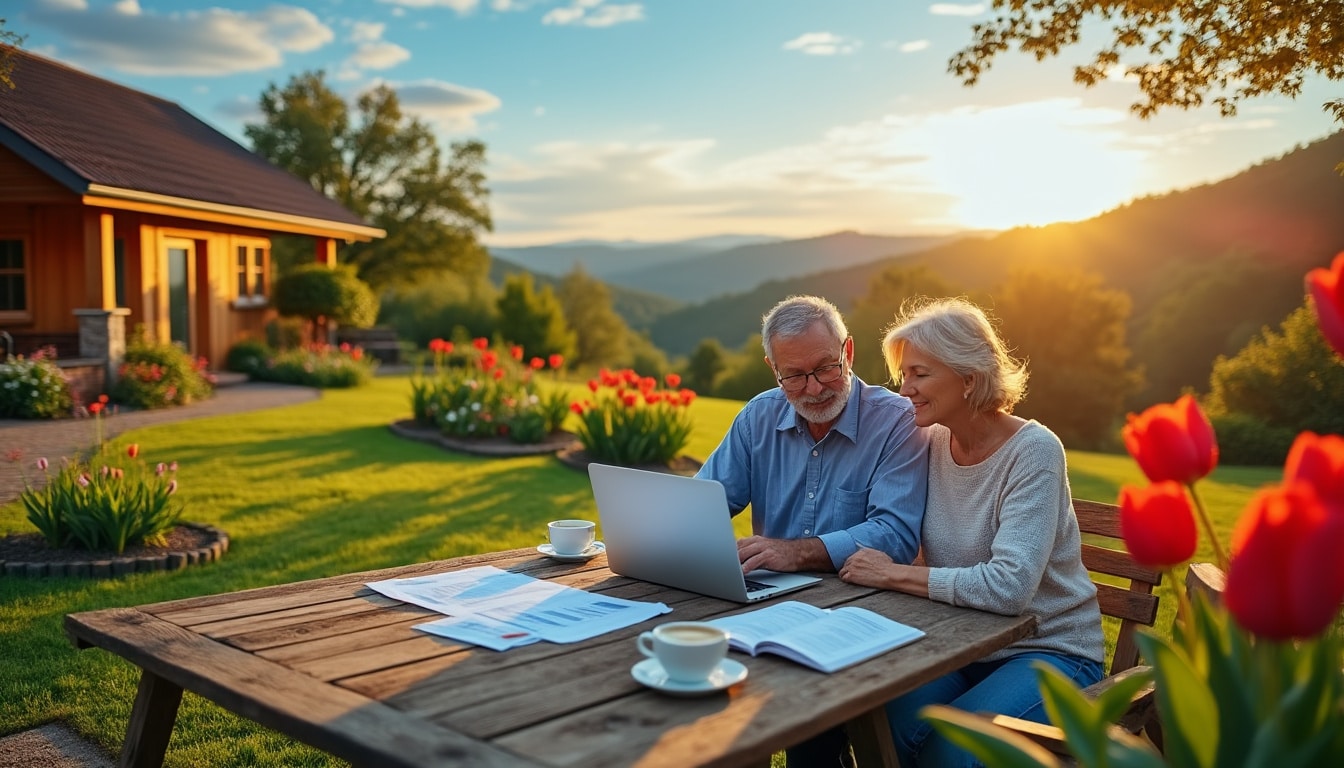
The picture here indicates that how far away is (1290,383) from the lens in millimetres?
22906

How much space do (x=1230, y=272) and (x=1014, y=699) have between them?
43156 mm

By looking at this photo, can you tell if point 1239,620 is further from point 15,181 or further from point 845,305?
point 845,305

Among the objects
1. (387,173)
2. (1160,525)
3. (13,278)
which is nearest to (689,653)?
(1160,525)

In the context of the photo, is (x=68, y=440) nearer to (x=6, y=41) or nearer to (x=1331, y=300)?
(x=6, y=41)

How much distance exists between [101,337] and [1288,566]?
14351mm

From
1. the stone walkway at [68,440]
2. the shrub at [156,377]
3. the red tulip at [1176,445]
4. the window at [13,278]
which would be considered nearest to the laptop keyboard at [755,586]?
the red tulip at [1176,445]

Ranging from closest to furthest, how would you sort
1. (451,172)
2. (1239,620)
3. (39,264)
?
(1239,620), (39,264), (451,172)

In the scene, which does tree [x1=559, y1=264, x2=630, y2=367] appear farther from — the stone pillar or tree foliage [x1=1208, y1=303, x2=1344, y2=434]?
the stone pillar

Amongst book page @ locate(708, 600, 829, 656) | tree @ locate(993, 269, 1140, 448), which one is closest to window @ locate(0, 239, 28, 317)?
book page @ locate(708, 600, 829, 656)

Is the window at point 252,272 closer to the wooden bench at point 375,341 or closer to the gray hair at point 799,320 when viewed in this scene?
the wooden bench at point 375,341

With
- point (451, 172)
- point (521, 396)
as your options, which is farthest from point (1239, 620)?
point (451, 172)

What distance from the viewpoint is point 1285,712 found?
3.62 ft

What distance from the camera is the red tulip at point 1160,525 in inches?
48.2

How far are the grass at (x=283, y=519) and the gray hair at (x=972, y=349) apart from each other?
2363mm
